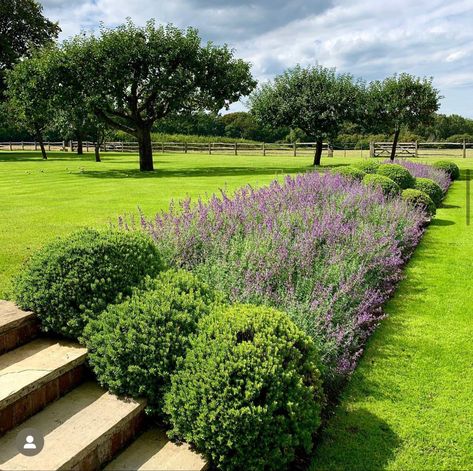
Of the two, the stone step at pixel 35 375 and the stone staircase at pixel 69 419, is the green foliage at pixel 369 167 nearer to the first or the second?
the stone step at pixel 35 375

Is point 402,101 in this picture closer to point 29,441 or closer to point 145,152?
point 145,152

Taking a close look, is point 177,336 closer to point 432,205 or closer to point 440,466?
point 440,466

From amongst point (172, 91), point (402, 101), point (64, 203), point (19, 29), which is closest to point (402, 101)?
point (402, 101)

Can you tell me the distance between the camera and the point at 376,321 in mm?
5352

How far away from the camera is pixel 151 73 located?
23609 mm

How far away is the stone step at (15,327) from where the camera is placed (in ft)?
12.0

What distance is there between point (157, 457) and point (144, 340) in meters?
0.75

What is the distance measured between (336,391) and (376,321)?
1.67 meters

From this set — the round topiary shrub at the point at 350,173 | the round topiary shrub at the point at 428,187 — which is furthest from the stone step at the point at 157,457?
the round topiary shrub at the point at 428,187

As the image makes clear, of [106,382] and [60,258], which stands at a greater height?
[60,258]

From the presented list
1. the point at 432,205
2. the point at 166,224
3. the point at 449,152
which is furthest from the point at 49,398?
the point at 449,152

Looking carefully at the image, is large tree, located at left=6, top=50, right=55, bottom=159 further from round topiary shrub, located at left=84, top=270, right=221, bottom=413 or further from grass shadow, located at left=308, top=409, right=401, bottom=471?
grass shadow, located at left=308, top=409, right=401, bottom=471

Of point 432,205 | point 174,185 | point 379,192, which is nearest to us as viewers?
point 379,192

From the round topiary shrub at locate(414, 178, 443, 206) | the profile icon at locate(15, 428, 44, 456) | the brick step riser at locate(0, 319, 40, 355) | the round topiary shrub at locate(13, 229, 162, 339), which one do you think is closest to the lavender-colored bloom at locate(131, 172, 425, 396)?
the round topiary shrub at locate(13, 229, 162, 339)
